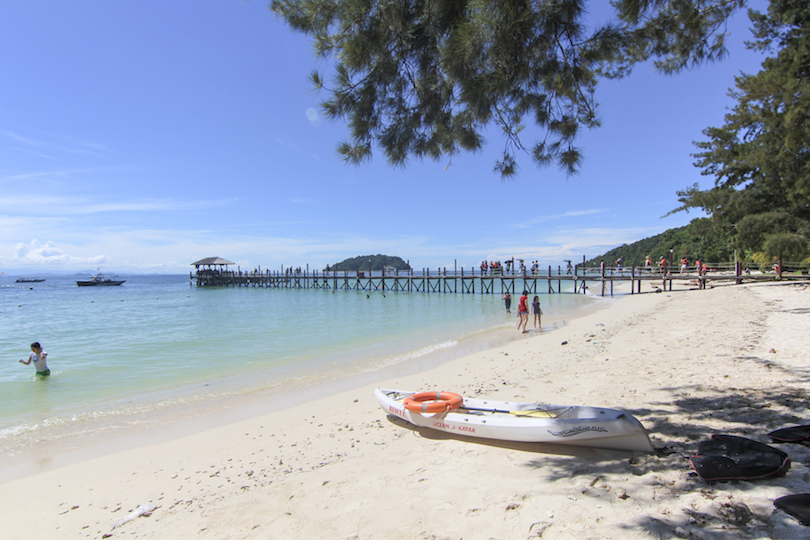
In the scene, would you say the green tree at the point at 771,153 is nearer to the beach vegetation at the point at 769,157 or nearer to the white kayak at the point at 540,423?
the beach vegetation at the point at 769,157

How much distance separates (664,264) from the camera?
27.5 m

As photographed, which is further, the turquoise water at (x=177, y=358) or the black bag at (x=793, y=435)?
the turquoise water at (x=177, y=358)

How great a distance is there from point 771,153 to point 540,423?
17.2 metres

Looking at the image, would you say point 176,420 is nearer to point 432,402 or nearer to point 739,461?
point 432,402

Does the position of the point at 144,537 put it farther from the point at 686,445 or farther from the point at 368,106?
the point at 686,445

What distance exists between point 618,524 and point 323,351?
32.3 feet

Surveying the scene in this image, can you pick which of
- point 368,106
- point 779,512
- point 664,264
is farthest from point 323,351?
point 664,264

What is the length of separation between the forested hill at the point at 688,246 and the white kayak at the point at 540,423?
21.3 meters

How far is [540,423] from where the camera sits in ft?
12.9

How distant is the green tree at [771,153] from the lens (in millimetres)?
8133

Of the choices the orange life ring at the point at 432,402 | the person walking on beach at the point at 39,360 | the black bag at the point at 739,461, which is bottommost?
the person walking on beach at the point at 39,360

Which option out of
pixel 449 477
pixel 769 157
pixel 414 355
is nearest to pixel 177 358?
pixel 414 355

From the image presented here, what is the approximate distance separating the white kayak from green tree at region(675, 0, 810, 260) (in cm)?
697

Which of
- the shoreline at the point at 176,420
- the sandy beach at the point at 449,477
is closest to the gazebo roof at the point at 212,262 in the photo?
the shoreline at the point at 176,420
